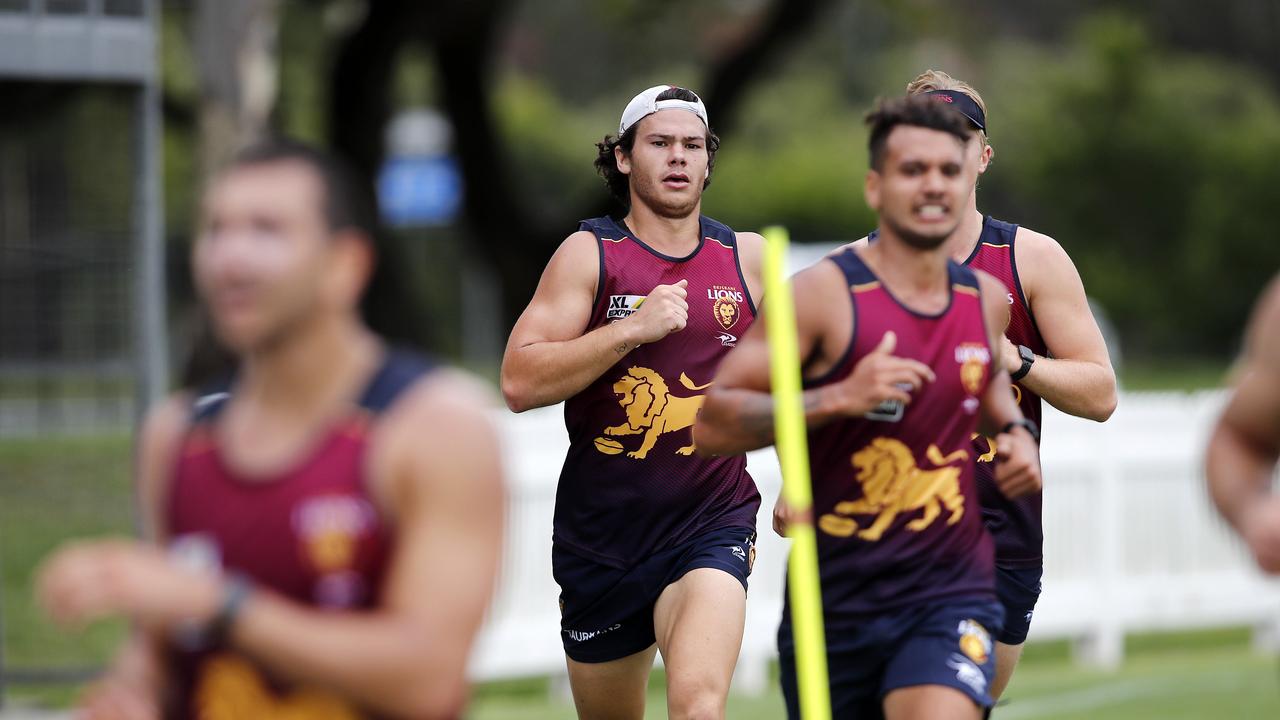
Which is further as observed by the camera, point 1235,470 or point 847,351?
point 847,351

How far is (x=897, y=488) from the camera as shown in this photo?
4.74m

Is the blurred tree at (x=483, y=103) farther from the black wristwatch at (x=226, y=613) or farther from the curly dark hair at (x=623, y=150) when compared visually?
the black wristwatch at (x=226, y=613)

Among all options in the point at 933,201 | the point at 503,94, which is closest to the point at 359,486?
the point at 933,201

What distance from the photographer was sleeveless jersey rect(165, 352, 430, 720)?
3295mm

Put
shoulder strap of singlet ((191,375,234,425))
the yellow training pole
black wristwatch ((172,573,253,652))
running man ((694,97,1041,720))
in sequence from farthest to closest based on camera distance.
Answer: running man ((694,97,1041,720))
the yellow training pole
shoulder strap of singlet ((191,375,234,425))
black wristwatch ((172,573,253,652))

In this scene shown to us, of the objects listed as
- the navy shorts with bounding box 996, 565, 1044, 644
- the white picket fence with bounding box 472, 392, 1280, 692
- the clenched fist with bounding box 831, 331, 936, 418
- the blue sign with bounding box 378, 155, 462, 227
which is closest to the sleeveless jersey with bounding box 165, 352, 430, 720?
the clenched fist with bounding box 831, 331, 936, 418

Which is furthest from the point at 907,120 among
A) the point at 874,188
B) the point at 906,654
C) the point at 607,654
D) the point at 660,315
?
the point at 607,654

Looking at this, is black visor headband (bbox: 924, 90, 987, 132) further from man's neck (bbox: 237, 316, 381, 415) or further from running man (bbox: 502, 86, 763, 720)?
man's neck (bbox: 237, 316, 381, 415)

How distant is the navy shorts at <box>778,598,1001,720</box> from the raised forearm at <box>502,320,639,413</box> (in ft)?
4.98

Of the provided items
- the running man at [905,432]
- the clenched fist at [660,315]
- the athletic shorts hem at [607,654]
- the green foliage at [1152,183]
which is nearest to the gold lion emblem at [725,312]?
the clenched fist at [660,315]

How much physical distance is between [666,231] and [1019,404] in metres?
1.36

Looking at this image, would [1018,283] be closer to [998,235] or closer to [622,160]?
[998,235]

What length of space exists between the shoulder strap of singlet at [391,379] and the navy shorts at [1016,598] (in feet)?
11.1

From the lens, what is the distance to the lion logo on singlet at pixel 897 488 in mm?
4727
